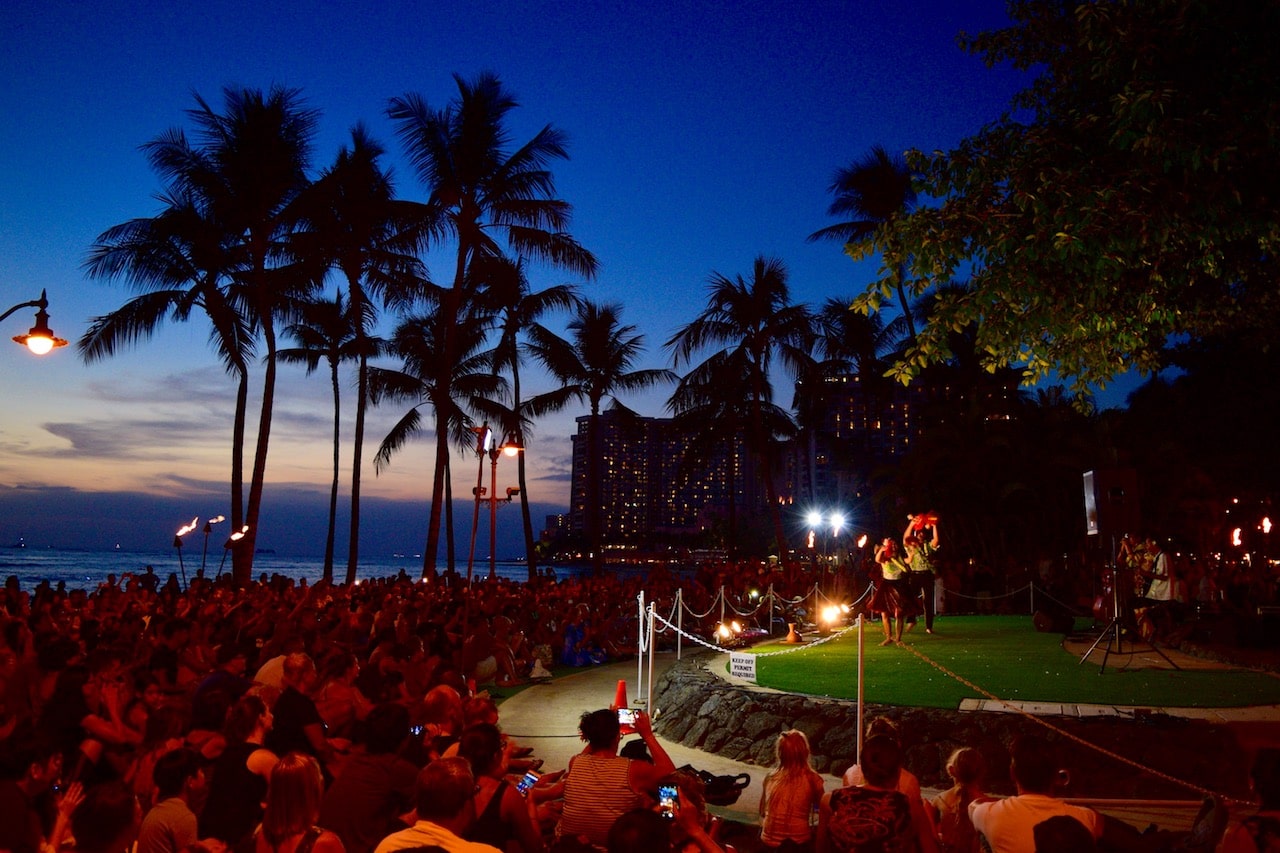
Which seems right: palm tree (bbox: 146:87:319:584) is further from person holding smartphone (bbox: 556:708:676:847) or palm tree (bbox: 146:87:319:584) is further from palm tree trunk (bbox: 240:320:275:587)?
person holding smartphone (bbox: 556:708:676:847)

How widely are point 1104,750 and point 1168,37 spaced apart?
6.52 metres

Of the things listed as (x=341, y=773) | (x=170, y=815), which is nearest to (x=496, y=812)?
(x=341, y=773)

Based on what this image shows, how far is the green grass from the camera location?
10.7 meters

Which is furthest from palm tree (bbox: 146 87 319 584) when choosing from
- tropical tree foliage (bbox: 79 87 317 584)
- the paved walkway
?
the paved walkway

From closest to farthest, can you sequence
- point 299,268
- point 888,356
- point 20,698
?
point 20,698, point 299,268, point 888,356

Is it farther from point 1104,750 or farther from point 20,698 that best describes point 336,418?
point 1104,750

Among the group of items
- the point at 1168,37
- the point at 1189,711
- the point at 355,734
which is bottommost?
the point at 1189,711

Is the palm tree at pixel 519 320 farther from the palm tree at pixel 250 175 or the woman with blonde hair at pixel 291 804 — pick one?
the woman with blonde hair at pixel 291 804

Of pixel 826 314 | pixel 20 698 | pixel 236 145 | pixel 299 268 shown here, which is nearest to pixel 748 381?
pixel 826 314

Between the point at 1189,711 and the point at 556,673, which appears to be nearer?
the point at 1189,711

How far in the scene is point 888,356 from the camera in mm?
38219

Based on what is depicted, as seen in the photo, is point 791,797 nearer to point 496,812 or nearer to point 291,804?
point 496,812

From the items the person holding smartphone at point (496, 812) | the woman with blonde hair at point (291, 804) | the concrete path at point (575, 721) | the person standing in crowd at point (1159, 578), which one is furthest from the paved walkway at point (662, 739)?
the woman with blonde hair at point (291, 804)

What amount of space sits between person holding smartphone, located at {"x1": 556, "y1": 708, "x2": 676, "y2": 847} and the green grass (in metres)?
6.30
